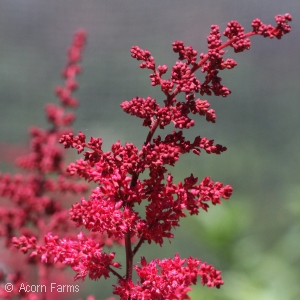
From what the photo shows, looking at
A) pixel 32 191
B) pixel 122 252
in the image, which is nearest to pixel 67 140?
pixel 32 191

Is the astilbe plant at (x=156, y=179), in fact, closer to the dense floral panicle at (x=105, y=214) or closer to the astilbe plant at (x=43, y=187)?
the dense floral panicle at (x=105, y=214)

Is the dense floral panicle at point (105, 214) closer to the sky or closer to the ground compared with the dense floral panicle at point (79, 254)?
closer to the sky

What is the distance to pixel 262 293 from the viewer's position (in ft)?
4.69

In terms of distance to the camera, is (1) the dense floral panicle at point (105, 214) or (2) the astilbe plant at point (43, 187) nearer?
(1) the dense floral panicle at point (105, 214)

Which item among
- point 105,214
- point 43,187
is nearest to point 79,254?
point 105,214

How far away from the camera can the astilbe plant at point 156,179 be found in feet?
1.62

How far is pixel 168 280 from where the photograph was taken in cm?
52

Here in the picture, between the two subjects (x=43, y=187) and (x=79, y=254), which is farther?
(x=43, y=187)

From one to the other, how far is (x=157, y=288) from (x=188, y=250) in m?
1.90

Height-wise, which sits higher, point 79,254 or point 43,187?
point 43,187

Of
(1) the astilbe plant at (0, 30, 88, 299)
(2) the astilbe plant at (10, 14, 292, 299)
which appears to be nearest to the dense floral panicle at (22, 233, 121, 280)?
(2) the astilbe plant at (10, 14, 292, 299)

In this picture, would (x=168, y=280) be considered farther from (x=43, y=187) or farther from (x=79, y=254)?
(x=43, y=187)

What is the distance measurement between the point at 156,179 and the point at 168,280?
0.11m

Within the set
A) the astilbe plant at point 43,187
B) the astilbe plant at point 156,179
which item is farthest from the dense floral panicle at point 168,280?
the astilbe plant at point 43,187
